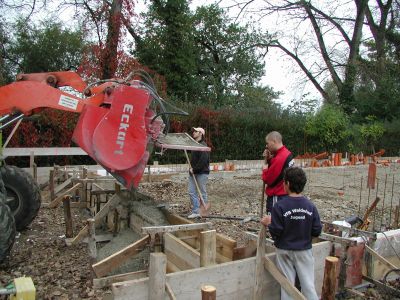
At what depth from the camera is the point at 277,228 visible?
3324 mm

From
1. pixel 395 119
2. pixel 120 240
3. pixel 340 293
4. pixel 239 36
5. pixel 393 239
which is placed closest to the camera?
pixel 340 293

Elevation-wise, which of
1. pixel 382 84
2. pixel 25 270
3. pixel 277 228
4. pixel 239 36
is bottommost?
pixel 25 270

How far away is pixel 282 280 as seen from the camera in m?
3.48

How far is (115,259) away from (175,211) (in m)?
3.54

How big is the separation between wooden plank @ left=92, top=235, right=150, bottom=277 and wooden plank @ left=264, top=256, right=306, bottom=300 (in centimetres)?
122

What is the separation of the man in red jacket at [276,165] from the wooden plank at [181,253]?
125 cm

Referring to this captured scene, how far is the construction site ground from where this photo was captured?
14.7 feet

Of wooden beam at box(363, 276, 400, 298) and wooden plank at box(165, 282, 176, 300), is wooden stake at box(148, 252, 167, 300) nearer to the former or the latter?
wooden plank at box(165, 282, 176, 300)

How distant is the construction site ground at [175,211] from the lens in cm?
448

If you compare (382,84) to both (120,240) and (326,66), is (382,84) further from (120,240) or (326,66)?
(120,240)

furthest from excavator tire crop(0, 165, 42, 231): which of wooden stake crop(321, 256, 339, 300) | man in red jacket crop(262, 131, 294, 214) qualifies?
wooden stake crop(321, 256, 339, 300)

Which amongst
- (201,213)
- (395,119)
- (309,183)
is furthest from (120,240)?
(395,119)

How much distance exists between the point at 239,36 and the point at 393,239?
74.2ft

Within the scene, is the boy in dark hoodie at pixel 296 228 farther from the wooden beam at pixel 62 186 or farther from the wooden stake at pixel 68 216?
the wooden beam at pixel 62 186
